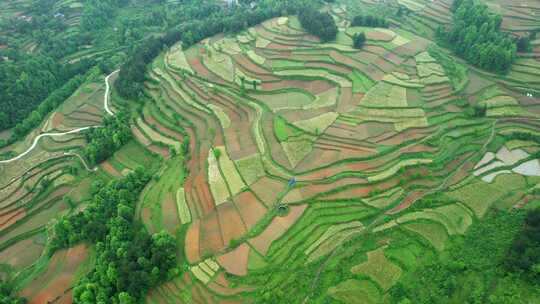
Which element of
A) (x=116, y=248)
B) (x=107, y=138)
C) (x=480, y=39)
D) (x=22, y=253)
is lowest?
(x=22, y=253)

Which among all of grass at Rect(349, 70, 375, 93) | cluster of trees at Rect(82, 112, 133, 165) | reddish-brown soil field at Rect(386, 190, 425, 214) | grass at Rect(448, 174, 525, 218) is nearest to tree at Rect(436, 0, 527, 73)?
grass at Rect(349, 70, 375, 93)

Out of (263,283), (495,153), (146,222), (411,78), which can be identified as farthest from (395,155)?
(146,222)

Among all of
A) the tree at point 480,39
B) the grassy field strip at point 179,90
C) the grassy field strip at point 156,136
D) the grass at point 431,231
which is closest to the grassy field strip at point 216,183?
the grassy field strip at point 156,136

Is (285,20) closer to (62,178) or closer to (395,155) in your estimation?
(395,155)

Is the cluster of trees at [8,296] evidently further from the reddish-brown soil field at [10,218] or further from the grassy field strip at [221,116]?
the grassy field strip at [221,116]

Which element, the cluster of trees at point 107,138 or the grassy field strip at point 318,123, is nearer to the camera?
the grassy field strip at point 318,123

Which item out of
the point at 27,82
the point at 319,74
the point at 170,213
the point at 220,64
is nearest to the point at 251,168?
the point at 170,213

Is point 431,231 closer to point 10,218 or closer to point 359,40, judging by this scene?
point 359,40
